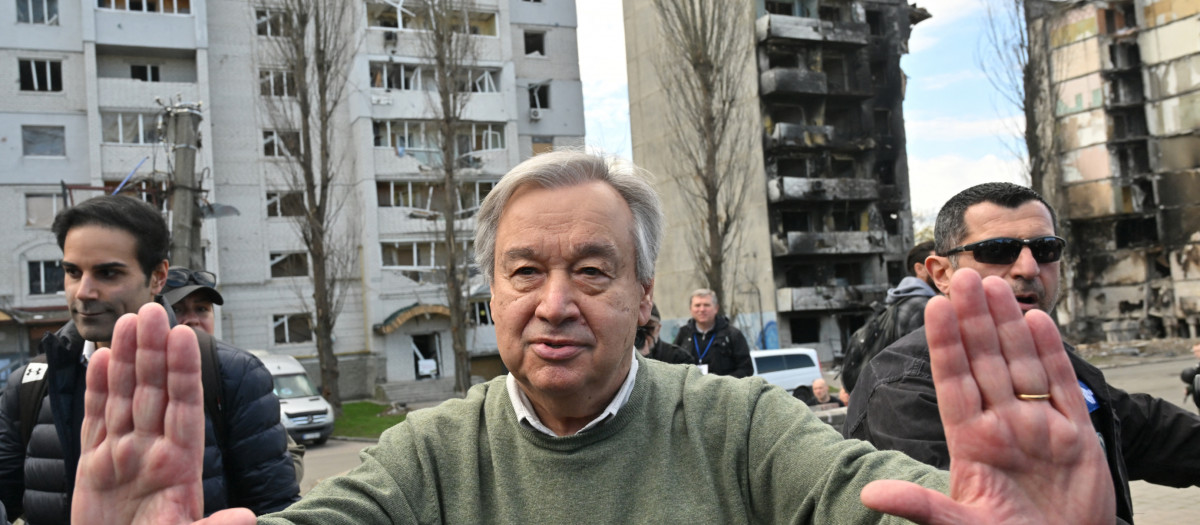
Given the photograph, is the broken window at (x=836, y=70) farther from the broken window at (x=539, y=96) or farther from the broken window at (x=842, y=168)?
the broken window at (x=539, y=96)

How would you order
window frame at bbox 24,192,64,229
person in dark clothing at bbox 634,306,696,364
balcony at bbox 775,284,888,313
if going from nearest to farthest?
person in dark clothing at bbox 634,306,696,364, window frame at bbox 24,192,64,229, balcony at bbox 775,284,888,313

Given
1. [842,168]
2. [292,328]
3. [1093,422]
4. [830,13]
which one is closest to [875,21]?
[830,13]

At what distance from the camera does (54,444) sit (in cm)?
284

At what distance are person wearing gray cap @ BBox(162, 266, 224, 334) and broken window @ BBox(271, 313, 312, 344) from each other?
29.9 metres

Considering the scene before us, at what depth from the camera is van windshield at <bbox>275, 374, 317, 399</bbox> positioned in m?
20.5

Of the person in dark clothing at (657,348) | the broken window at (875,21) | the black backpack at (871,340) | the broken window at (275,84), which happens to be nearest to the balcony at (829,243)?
the broken window at (875,21)

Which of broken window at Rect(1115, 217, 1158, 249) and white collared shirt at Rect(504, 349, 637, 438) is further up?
broken window at Rect(1115, 217, 1158, 249)

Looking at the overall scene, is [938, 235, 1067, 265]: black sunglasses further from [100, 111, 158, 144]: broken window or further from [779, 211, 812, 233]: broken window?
[779, 211, 812, 233]: broken window

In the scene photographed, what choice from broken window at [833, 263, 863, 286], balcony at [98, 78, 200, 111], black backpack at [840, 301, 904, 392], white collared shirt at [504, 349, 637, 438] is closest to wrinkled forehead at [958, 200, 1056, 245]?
white collared shirt at [504, 349, 637, 438]

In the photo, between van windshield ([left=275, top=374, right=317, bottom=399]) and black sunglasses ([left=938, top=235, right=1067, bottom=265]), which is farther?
van windshield ([left=275, top=374, right=317, bottom=399])

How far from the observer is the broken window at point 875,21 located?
45.3 metres

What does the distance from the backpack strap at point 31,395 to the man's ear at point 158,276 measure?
42 centimetres

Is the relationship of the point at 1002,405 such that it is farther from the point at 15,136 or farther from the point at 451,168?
the point at 15,136

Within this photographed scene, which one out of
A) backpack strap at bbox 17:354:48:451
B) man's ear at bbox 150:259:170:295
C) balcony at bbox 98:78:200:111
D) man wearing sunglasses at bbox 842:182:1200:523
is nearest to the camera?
man wearing sunglasses at bbox 842:182:1200:523
